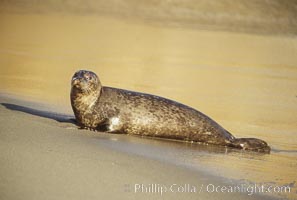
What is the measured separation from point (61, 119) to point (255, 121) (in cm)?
233

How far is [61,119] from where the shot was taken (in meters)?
7.18

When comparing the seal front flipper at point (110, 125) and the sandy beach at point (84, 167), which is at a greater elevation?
the seal front flipper at point (110, 125)

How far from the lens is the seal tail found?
6844 millimetres

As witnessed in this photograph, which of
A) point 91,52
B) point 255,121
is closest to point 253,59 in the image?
point 91,52

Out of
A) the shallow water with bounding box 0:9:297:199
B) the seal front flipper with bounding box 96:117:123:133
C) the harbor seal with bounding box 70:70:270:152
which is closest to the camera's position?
the shallow water with bounding box 0:9:297:199

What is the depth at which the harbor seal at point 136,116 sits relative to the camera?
7055mm

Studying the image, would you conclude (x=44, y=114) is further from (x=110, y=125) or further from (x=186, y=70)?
(x=186, y=70)

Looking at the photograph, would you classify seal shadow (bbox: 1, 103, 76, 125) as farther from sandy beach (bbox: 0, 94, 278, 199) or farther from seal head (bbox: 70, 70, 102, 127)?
sandy beach (bbox: 0, 94, 278, 199)

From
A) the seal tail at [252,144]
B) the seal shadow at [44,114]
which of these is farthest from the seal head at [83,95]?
the seal tail at [252,144]

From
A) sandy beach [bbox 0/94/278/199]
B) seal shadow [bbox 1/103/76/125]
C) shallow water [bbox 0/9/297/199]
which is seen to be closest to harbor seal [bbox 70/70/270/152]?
seal shadow [bbox 1/103/76/125]

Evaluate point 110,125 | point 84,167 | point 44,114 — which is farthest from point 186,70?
point 84,167

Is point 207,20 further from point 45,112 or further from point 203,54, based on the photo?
point 45,112

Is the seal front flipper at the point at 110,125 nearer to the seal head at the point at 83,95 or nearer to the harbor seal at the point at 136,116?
the harbor seal at the point at 136,116

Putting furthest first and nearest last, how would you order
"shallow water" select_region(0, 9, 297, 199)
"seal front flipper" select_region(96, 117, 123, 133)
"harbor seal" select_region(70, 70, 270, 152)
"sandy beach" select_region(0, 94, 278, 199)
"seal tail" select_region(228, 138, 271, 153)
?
"harbor seal" select_region(70, 70, 270, 152) → "seal front flipper" select_region(96, 117, 123, 133) → "seal tail" select_region(228, 138, 271, 153) → "shallow water" select_region(0, 9, 297, 199) → "sandy beach" select_region(0, 94, 278, 199)
